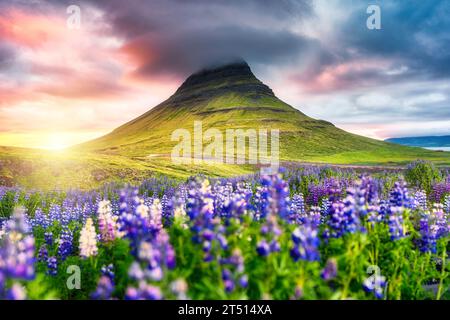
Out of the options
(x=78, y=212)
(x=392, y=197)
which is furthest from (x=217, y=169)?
(x=392, y=197)

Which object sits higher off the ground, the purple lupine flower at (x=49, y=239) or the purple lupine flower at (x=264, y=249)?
the purple lupine flower at (x=264, y=249)

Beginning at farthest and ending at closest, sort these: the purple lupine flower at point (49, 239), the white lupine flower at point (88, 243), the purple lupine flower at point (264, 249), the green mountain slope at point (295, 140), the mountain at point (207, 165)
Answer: the green mountain slope at point (295, 140), the mountain at point (207, 165), the purple lupine flower at point (49, 239), the white lupine flower at point (88, 243), the purple lupine flower at point (264, 249)

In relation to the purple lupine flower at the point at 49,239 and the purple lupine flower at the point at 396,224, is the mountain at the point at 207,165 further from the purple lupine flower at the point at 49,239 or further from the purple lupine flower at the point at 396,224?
the purple lupine flower at the point at 396,224

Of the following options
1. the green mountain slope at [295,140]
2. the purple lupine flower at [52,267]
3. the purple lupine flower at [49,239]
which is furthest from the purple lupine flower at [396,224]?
the green mountain slope at [295,140]

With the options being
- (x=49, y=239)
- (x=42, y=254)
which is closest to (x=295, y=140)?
(x=49, y=239)

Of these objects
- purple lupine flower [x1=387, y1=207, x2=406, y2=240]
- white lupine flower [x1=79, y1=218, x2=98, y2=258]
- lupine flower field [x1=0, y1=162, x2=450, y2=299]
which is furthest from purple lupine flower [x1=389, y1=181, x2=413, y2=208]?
white lupine flower [x1=79, y1=218, x2=98, y2=258]

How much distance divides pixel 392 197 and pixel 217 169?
4633cm

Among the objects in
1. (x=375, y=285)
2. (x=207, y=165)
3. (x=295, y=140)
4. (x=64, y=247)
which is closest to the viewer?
(x=375, y=285)

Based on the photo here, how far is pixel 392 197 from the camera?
6.68 meters

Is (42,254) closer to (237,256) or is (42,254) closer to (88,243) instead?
(88,243)

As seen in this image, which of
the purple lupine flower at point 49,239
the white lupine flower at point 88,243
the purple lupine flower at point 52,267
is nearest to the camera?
the white lupine flower at point 88,243

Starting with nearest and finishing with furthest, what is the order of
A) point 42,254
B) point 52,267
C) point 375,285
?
point 375,285, point 52,267, point 42,254

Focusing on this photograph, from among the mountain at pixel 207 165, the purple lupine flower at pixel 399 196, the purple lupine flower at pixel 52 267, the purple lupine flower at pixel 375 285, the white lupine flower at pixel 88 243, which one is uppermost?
the mountain at pixel 207 165
